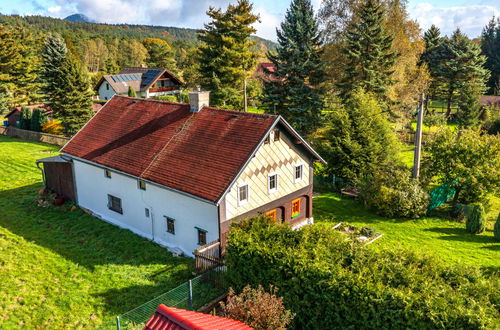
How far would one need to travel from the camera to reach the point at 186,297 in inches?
602

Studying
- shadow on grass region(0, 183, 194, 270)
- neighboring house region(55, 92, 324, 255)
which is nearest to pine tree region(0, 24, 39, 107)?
shadow on grass region(0, 183, 194, 270)

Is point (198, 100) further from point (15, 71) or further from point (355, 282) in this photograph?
point (15, 71)

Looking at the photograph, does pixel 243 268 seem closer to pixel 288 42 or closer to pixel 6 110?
pixel 288 42

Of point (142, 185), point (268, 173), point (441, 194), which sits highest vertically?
point (268, 173)

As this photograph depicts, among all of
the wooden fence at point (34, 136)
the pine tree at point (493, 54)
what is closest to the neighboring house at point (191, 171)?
the wooden fence at point (34, 136)

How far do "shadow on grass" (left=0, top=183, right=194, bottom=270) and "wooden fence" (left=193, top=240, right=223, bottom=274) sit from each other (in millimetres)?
1358

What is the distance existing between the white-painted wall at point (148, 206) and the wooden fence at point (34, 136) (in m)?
21.2

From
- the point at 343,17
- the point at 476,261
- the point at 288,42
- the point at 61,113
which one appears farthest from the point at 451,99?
the point at 61,113

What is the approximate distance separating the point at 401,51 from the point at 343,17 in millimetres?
7616

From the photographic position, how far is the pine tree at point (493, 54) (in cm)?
8025

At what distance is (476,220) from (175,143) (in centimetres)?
1805

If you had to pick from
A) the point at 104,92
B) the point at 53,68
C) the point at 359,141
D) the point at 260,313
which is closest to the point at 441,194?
the point at 359,141

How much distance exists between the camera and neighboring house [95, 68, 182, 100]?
69438 millimetres

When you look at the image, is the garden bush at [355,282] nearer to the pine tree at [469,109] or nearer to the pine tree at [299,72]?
the pine tree at [299,72]
